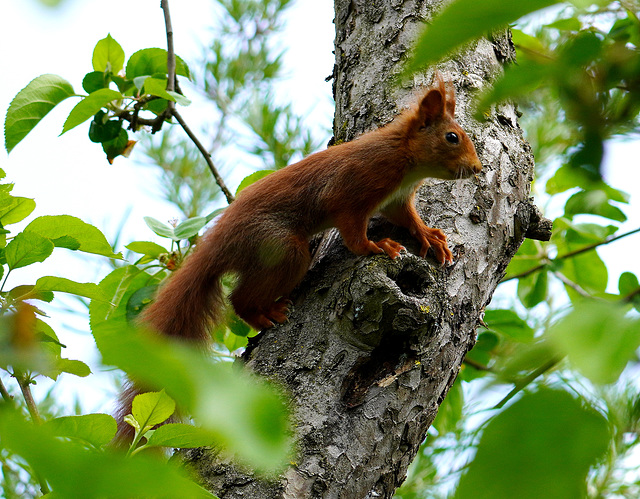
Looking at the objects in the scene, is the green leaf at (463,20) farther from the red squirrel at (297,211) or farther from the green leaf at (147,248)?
the green leaf at (147,248)

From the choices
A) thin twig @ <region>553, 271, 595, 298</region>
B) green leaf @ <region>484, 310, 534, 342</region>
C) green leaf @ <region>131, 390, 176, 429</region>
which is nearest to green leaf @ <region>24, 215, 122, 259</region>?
green leaf @ <region>131, 390, 176, 429</region>

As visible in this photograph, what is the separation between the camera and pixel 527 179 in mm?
1884

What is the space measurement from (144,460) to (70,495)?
26 mm

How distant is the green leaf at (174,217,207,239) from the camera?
1.96m

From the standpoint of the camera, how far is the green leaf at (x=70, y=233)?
49.7 inches

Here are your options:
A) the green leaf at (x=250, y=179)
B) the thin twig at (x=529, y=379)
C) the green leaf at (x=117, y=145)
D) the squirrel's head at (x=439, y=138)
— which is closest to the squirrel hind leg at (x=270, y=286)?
the green leaf at (x=250, y=179)

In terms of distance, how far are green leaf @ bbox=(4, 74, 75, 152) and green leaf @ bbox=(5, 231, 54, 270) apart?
2.22 feet

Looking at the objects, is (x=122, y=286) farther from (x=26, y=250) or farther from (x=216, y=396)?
(x=216, y=396)

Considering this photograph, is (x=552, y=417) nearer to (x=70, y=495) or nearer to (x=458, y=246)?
(x=70, y=495)

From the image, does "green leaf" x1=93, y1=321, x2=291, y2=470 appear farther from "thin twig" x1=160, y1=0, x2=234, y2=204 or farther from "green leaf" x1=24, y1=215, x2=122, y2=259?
"thin twig" x1=160, y1=0, x2=234, y2=204

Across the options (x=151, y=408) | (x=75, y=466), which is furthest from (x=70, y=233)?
(x=75, y=466)

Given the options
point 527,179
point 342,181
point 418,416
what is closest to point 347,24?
point 342,181

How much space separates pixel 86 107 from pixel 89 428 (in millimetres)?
1181

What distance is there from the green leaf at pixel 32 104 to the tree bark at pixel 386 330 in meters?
0.87
